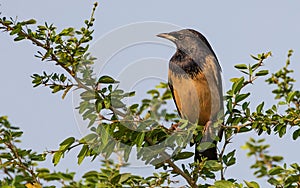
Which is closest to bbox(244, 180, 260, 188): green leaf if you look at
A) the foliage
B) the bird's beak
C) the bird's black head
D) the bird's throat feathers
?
the foliage

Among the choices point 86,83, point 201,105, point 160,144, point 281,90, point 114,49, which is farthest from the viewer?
point 201,105

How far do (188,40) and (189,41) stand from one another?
0.02 meters

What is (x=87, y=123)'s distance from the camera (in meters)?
3.20

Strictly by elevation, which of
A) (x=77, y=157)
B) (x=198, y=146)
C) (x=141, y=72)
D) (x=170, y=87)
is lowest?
(x=77, y=157)

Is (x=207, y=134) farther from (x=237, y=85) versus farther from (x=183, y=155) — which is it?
(x=237, y=85)

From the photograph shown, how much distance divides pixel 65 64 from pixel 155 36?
1.96 meters

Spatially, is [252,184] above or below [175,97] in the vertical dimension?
below

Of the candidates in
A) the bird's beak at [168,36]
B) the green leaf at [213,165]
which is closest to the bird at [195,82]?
the bird's beak at [168,36]

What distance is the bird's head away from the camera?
5.31 meters

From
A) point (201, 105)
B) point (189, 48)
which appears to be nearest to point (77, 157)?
point (201, 105)

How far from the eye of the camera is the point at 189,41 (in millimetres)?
5340

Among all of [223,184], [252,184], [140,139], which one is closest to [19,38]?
[140,139]

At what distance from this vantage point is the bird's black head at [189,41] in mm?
5309

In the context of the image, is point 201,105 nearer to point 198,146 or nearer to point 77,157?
point 198,146
